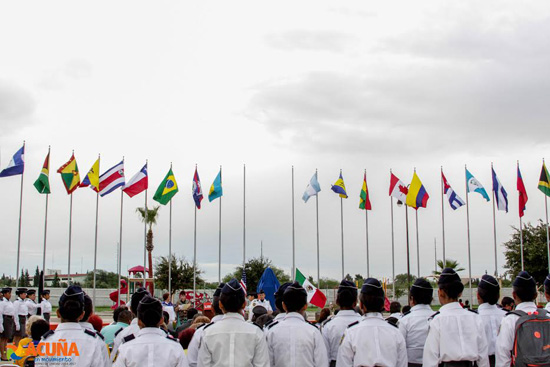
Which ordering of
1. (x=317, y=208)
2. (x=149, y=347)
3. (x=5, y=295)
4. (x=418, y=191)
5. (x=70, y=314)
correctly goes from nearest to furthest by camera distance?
(x=149, y=347) → (x=70, y=314) → (x=5, y=295) → (x=418, y=191) → (x=317, y=208)

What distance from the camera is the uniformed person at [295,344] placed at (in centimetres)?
603

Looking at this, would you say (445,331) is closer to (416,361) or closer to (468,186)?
(416,361)

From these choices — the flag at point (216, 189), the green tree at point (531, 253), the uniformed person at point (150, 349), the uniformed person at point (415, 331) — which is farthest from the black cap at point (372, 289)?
the green tree at point (531, 253)

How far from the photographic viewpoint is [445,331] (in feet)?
20.2

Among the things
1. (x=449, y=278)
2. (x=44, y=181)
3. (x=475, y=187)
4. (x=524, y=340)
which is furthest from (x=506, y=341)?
(x=475, y=187)

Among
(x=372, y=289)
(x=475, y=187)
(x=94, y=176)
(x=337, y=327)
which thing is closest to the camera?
(x=372, y=289)

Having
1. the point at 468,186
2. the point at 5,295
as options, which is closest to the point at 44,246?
the point at 5,295

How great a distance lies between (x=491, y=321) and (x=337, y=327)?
192 cm

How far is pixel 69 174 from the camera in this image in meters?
25.1

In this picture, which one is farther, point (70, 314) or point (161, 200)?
point (161, 200)

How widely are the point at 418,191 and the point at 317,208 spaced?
7.26 metres

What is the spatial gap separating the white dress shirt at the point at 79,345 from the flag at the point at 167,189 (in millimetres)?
21278

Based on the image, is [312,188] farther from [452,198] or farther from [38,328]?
[38,328]

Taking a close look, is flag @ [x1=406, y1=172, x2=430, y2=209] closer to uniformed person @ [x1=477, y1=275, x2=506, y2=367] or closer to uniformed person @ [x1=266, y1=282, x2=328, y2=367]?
uniformed person @ [x1=477, y1=275, x2=506, y2=367]
